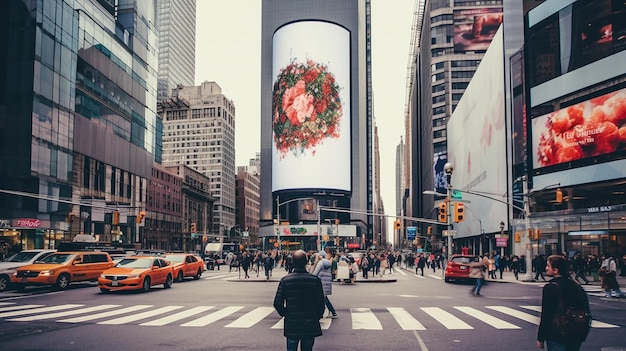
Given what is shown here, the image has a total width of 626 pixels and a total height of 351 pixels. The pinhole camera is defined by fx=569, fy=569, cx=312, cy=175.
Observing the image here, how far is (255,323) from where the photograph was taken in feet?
47.3

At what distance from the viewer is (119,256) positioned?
35.5 metres

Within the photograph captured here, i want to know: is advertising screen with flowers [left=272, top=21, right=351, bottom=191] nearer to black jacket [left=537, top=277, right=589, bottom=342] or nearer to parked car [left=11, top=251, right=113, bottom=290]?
parked car [left=11, top=251, right=113, bottom=290]

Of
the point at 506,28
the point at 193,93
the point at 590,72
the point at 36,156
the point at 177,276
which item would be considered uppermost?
the point at 193,93

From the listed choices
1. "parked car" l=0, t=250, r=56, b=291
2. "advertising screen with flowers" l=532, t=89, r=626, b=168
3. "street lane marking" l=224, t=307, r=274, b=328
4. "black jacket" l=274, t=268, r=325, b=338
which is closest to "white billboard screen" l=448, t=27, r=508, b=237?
"advertising screen with flowers" l=532, t=89, r=626, b=168

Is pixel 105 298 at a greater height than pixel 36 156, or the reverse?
pixel 36 156

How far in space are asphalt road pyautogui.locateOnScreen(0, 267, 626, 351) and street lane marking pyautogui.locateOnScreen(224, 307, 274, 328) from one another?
3 cm

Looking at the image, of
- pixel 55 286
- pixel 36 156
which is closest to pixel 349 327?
pixel 55 286

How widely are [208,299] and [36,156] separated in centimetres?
3459

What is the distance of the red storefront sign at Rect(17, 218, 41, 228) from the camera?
47031mm

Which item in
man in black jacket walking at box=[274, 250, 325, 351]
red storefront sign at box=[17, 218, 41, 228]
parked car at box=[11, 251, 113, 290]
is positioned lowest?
parked car at box=[11, 251, 113, 290]

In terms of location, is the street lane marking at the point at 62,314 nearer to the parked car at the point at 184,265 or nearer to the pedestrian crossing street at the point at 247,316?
the pedestrian crossing street at the point at 247,316

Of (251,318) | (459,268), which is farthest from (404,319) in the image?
(459,268)

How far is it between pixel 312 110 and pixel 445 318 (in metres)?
117

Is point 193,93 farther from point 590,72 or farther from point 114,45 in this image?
point 590,72
